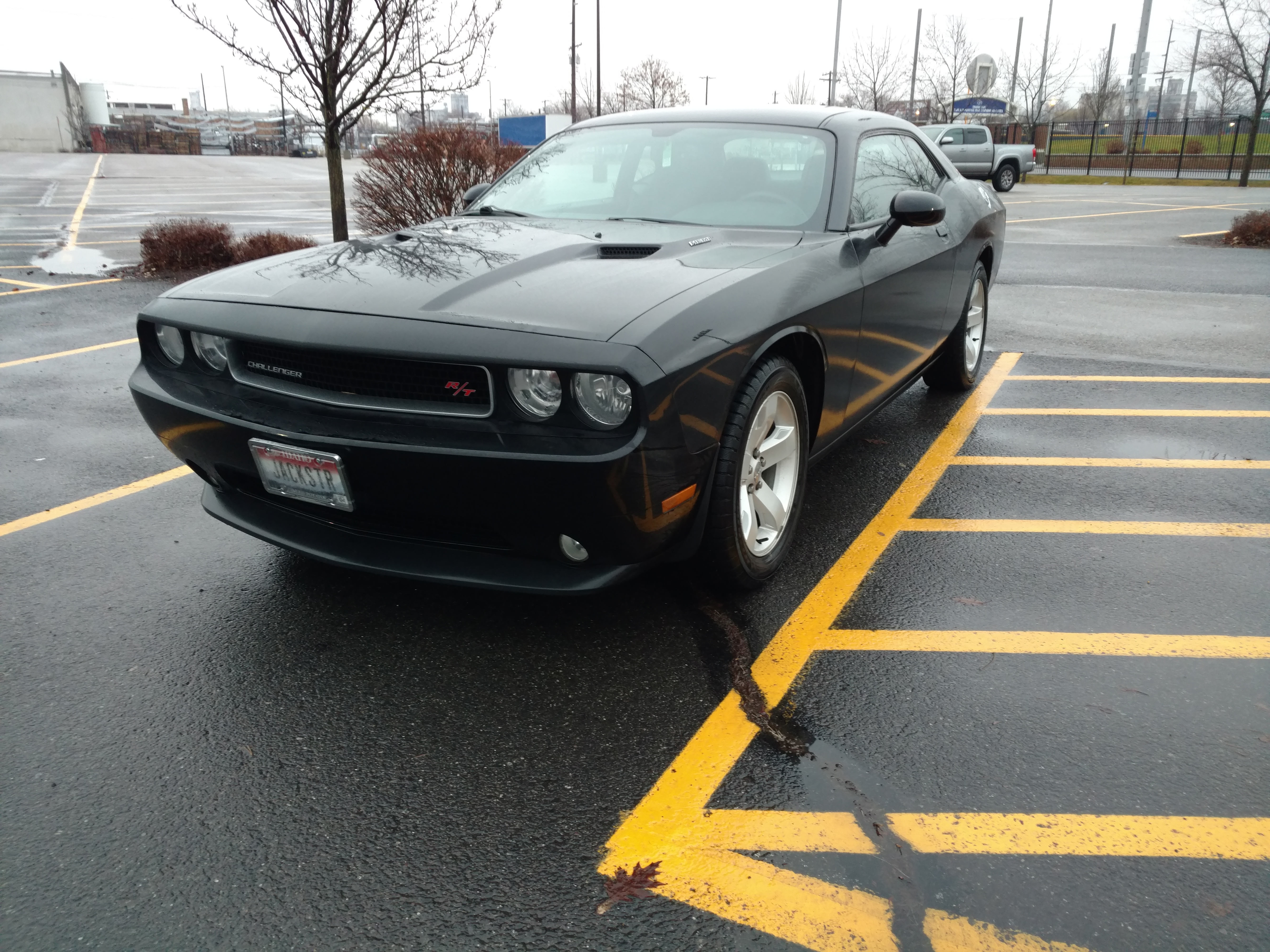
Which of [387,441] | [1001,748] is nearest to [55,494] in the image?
[387,441]

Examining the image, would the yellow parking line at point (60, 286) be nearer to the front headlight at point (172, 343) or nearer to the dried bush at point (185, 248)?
the dried bush at point (185, 248)

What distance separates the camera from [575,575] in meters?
2.53

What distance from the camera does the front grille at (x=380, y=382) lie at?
2.42 m

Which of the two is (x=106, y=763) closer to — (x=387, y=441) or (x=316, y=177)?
(x=387, y=441)

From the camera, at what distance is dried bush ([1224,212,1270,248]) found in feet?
41.6

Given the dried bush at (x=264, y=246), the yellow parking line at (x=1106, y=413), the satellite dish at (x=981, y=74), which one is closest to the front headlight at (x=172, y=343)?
the yellow parking line at (x=1106, y=413)

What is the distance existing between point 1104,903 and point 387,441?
6.17 feet

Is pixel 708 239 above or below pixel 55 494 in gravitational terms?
above

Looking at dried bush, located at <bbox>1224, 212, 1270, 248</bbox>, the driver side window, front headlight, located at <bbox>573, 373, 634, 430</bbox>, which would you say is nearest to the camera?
front headlight, located at <bbox>573, 373, 634, 430</bbox>

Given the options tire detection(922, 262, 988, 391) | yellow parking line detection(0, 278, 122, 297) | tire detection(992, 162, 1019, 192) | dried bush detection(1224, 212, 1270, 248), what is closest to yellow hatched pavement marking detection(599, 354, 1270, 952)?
tire detection(922, 262, 988, 391)

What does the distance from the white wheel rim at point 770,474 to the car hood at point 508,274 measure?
48 centimetres

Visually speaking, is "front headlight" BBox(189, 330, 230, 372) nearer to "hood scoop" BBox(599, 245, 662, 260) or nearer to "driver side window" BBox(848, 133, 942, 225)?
"hood scoop" BBox(599, 245, 662, 260)

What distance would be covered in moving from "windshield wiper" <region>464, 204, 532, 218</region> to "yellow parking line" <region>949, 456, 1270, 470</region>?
7.42 feet

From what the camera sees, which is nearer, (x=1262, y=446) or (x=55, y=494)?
(x=55, y=494)
